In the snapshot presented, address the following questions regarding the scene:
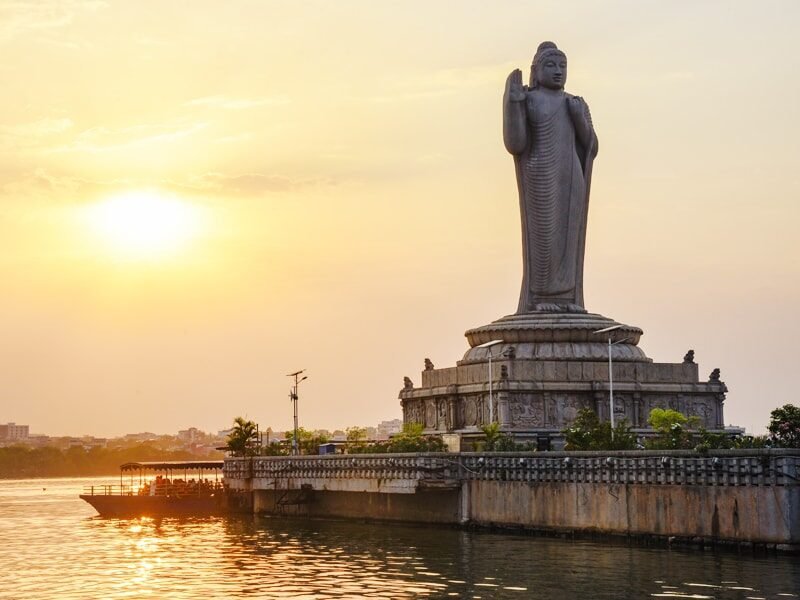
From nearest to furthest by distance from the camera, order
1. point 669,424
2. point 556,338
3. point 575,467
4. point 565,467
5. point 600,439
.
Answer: point 575,467
point 565,467
point 600,439
point 669,424
point 556,338

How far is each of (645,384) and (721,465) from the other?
65.7 feet

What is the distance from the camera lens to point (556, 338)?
2221 inches

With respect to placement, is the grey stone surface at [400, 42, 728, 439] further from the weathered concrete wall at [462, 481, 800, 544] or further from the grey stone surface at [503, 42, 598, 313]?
the weathered concrete wall at [462, 481, 800, 544]

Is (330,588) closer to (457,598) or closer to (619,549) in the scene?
(457,598)

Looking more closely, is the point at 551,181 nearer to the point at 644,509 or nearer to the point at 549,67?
the point at 549,67

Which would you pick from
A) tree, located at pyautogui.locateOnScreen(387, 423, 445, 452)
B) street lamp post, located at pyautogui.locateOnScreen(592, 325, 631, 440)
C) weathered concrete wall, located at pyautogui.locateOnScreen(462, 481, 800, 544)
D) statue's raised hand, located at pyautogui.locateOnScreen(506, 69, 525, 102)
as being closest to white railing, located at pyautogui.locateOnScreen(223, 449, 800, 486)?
weathered concrete wall, located at pyautogui.locateOnScreen(462, 481, 800, 544)

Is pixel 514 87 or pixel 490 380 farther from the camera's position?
pixel 514 87

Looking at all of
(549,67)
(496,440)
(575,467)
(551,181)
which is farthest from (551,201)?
(575,467)

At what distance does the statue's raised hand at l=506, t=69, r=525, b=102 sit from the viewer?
192 ft

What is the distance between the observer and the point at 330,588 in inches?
1225

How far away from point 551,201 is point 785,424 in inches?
765

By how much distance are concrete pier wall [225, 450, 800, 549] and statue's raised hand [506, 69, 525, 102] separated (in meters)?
16.9

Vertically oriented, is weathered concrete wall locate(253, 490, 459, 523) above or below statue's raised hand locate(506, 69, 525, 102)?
below

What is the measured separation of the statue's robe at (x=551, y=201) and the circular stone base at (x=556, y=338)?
1684mm
